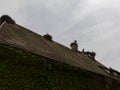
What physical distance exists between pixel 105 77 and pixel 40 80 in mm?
9782

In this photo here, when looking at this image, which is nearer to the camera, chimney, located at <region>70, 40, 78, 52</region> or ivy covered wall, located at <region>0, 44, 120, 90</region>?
ivy covered wall, located at <region>0, 44, 120, 90</region>

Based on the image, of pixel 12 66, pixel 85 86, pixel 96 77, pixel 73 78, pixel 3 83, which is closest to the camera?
pixel 3 83

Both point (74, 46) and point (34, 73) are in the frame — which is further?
point (74, 46)

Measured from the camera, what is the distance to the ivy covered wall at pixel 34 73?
13484 millimetres

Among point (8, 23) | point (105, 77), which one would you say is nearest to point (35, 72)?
point (8, 23)

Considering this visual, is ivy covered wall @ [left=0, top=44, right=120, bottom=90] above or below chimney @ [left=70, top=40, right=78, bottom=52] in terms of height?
below

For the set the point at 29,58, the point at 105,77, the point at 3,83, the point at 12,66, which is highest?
the point at 105,77

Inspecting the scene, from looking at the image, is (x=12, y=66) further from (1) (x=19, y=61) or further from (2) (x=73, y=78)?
(2) (x=73, y=78)

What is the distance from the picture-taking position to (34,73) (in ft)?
49.3

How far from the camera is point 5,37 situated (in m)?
15.6

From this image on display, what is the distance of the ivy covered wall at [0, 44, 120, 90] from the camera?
13484 millimetres

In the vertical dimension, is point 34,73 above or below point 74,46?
below

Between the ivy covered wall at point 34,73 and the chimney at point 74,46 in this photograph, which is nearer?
the ivy covered wall at point 34,73

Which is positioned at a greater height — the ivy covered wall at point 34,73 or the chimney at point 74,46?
the chimney at point 74,46
